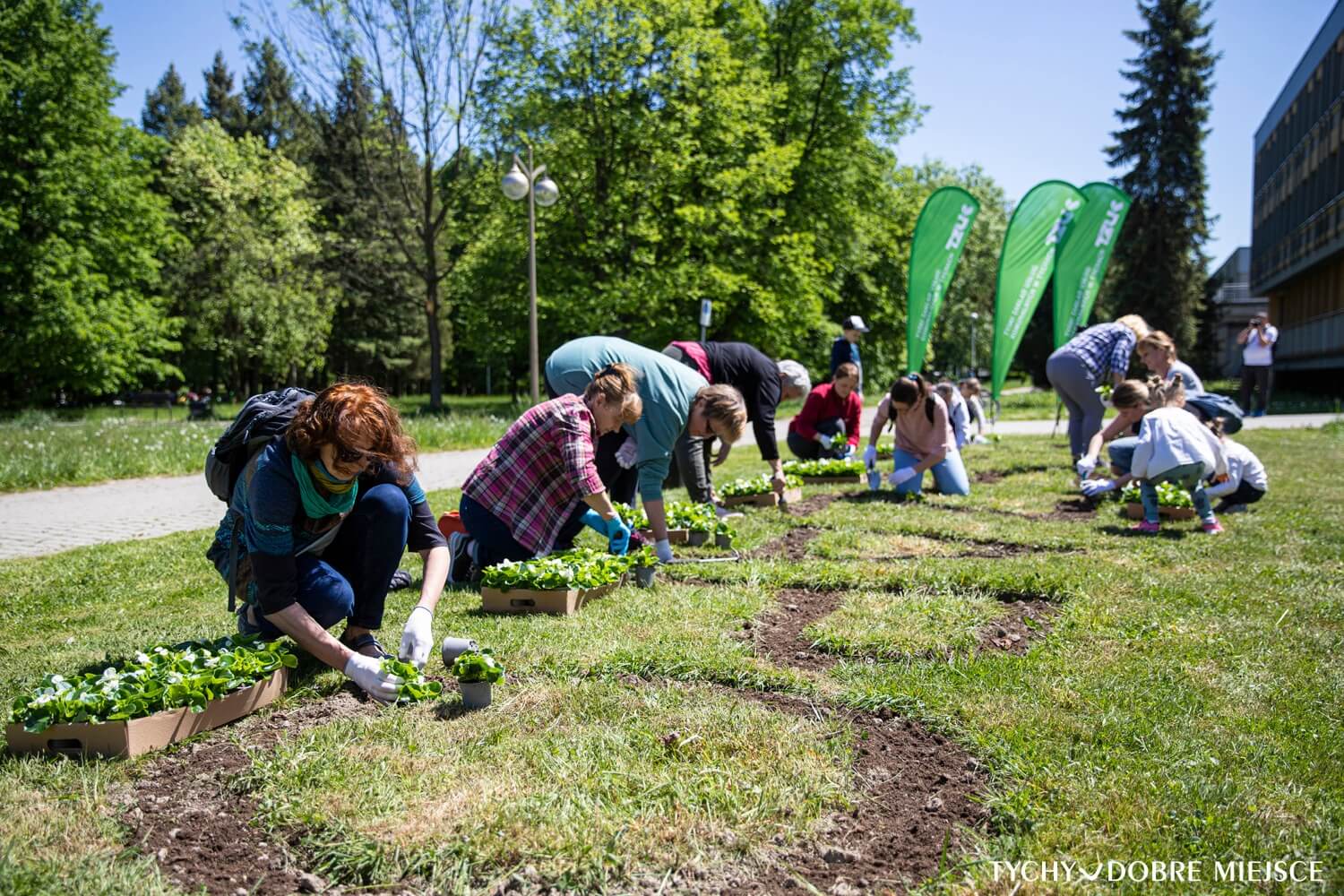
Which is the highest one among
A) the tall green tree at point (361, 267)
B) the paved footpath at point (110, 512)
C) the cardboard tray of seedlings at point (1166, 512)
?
the tall green tree at point (361, 267)

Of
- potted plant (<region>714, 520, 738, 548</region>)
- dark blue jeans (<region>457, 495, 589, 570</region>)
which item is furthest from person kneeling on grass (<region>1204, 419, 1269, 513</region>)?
dark blue jeans (<region>457, 495, 589, 570</region>)

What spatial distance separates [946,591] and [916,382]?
12.3ft

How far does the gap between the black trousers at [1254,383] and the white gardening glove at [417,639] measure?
20304 mm

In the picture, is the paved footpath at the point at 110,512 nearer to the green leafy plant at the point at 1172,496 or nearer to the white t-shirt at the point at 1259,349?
the green leafy plant at the point at 1172,496

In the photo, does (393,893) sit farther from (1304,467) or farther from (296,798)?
(1304,467)

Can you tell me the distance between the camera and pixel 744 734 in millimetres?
3027

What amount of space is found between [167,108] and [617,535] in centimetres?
5271

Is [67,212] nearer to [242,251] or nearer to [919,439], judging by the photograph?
[242,251]

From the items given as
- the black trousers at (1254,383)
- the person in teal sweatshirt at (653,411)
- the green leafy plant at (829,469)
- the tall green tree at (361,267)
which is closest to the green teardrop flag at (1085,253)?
the green leafy plant at (829,469)

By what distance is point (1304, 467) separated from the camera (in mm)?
10719

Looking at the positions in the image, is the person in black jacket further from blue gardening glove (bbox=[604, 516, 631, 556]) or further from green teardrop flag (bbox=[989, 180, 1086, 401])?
green teardrop flag (bbox=[989, 180, 1086, 401])

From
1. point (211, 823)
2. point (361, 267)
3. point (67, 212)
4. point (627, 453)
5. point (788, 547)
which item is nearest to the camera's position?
point (211, 823)

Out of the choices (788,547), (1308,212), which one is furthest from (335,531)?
(1308,212)

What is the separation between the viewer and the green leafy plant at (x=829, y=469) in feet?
32.0
